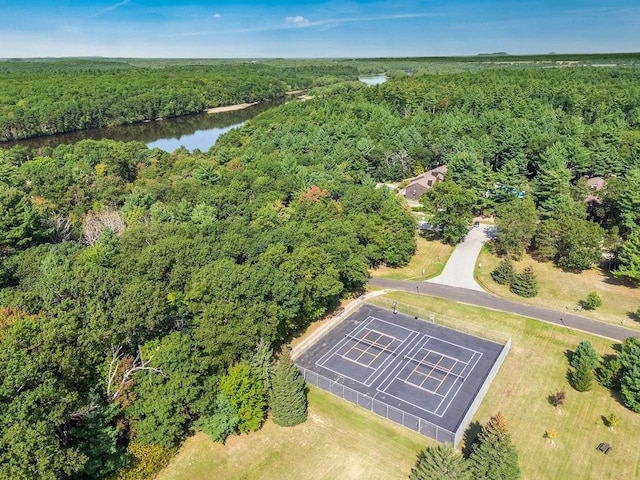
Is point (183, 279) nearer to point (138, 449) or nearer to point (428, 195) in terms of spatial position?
point (138, 449)

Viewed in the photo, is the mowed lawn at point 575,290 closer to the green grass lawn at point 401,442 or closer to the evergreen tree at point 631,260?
the evergreen tree at point 631,260

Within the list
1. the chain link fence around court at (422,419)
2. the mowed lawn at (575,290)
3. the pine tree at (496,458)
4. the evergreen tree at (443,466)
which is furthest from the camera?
the mowed lawn at (575,290)

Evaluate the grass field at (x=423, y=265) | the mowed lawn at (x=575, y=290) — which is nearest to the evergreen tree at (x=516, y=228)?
the mowed lawn at (x=575, y=290)

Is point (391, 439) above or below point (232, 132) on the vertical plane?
below

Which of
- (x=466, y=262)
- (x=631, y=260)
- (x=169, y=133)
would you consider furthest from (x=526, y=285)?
(x=169, y=133)

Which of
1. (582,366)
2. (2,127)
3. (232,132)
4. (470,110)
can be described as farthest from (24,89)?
(582,366)

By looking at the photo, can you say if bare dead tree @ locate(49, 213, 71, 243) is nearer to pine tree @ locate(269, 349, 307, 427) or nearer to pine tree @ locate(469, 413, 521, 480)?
pine tree @ locate(269, 349, 307, 427)
